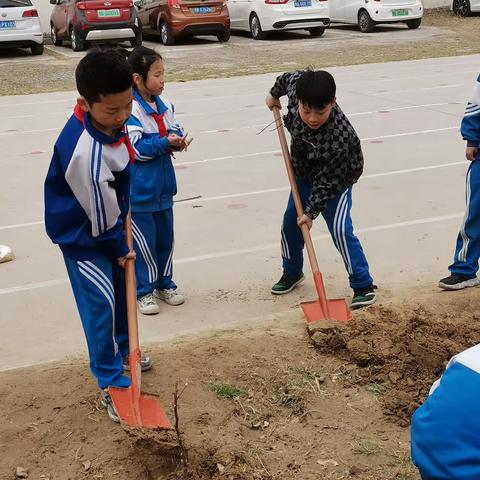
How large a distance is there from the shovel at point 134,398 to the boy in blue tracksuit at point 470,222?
2246 mm

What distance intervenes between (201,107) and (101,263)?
885 cm

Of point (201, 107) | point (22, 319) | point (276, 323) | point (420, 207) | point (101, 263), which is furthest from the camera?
point (201, 107)

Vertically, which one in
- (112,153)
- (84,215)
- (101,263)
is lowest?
(101,263)

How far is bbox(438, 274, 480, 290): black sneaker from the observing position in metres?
→ 5.03

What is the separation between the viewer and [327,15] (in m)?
20.9

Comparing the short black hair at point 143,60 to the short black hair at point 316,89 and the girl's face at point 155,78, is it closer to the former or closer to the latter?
the girl's face at point 155,78

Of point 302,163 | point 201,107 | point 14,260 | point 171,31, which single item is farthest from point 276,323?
point 171,31

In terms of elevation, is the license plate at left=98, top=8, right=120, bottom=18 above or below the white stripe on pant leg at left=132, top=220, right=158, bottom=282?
below

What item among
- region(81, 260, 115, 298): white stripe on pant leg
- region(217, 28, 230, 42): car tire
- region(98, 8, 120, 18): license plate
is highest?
region(81, 260, 115, 298): white stripe on pant leg

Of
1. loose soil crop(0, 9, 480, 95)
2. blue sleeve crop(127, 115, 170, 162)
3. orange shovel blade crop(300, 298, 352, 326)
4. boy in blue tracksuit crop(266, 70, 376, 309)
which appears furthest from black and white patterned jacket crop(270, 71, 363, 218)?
loose soil crop(0, 9, 480, 95)

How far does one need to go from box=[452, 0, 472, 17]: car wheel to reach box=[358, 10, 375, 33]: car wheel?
4.55 meters

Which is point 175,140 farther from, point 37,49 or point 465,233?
point 37,49

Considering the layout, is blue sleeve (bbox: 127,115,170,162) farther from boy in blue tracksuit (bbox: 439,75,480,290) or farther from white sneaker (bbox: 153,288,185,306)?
boy in blue tracksuit (bbox: 439,75,480,290)

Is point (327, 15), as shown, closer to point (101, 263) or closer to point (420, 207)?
point (420, 207)
